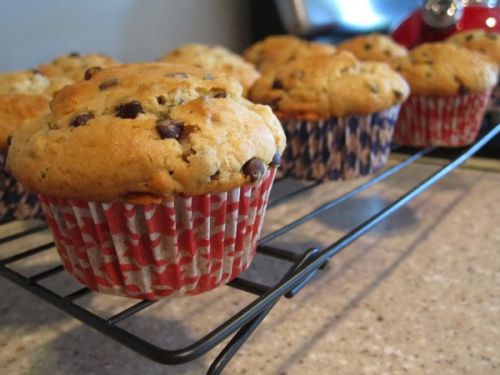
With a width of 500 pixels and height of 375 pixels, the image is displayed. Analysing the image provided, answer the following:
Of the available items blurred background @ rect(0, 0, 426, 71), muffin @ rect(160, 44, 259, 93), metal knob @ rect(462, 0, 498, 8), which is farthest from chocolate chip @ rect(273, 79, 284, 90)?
metal knob @ rect(462, 0, 498, 8)

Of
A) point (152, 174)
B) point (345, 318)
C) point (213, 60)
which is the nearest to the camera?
point (152, 174)

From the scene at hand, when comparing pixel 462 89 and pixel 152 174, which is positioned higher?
pixel 152 174

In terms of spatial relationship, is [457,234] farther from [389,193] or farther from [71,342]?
[71,342]

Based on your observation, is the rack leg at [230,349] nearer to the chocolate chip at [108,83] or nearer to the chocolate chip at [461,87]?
the chocolate chip at [108,83]

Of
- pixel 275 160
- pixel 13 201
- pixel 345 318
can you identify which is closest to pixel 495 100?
pixel 345 318

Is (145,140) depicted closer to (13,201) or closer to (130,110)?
(130,110)

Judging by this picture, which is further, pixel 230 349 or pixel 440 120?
pixel 440 120

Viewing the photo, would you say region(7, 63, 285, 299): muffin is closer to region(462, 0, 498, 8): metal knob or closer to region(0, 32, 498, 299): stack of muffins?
region(0, 32, 498, 299): stack of muffins
